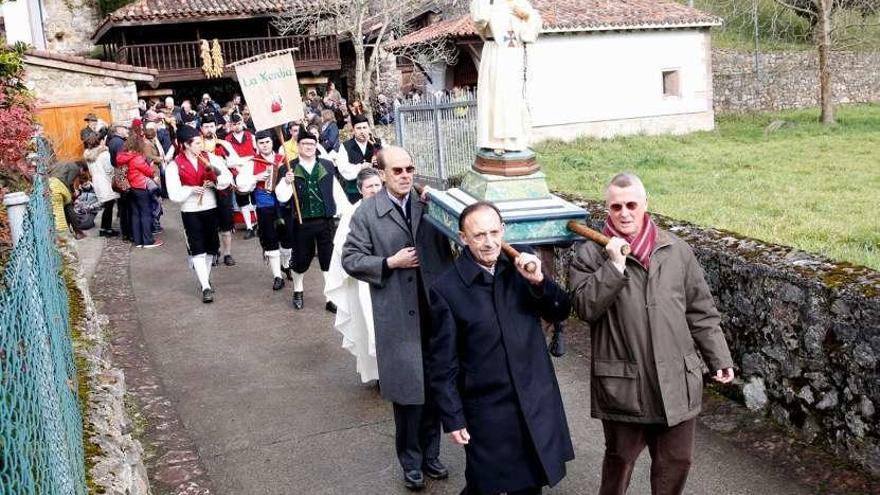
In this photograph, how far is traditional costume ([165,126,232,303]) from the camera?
10.3 metres

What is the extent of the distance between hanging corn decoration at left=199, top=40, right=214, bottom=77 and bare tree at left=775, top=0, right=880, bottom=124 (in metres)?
18.8

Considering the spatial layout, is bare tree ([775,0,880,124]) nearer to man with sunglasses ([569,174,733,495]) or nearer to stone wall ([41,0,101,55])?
man with sunglasses ([569,174,733,495])

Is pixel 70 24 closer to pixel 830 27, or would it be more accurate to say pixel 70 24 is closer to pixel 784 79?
pixel 784 79

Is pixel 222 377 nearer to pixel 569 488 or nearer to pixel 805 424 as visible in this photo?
pixel 569 488

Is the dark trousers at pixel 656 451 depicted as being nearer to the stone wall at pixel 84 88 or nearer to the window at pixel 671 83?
the stone wall at pixel 84 88

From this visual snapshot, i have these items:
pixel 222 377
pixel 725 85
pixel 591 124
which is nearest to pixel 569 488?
pixel 222 377

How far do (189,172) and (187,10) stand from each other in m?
22.6

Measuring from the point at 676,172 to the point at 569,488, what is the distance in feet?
38.4

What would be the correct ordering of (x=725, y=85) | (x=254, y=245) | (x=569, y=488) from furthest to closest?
1. (x=725, y=85)
2. (x=254, y=245)
3. (x=569, y=488)

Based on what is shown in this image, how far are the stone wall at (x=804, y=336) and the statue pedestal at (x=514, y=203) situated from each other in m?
1.37

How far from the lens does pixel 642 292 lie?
13.3ft

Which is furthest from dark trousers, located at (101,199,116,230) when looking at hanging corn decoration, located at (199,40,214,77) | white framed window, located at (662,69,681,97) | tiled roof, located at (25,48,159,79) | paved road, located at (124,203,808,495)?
white framed window, located at (662,69,681,97)

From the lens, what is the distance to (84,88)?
2241 centimetres

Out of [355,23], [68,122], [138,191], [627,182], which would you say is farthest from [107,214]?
[355,23]
